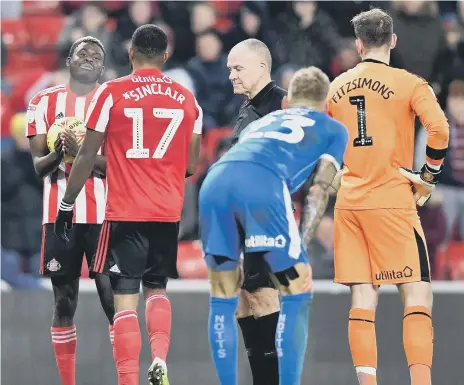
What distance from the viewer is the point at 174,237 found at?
6.05 metres

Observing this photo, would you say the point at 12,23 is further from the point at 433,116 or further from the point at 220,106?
the point at 433,116

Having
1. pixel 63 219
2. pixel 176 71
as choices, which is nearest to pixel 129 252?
pixel 63 219

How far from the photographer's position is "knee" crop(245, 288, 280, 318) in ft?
19.7

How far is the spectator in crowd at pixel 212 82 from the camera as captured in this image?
10.5 metres

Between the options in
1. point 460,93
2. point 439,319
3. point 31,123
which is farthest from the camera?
point 460,93

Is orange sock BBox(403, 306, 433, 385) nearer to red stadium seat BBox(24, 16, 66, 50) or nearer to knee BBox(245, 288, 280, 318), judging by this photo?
knee BBox(245, 288, 280, 318)

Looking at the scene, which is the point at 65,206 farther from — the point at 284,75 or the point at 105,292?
the point at 284,75

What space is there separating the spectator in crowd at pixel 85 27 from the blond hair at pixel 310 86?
5824mm

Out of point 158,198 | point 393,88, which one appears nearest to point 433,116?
point 393,88

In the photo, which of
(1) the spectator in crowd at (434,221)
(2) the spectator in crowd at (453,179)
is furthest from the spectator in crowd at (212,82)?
(1) the spectator in crowd at (434,221)

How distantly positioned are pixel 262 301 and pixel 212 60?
5.05 m

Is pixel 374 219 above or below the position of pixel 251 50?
below

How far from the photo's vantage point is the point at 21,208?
10.2 metres

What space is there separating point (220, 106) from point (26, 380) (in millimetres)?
3698
